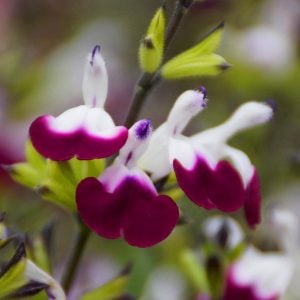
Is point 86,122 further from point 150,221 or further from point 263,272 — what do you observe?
point 263,272

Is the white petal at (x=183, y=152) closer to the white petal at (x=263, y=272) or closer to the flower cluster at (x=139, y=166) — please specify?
the flower cluster at (x=139, y=166)

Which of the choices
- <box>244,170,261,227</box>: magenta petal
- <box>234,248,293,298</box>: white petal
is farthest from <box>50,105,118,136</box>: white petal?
<box>234,248,293,298</box>: white petal

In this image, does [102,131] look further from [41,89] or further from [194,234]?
[41,89]

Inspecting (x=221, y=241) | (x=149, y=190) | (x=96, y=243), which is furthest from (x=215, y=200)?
(x=96, y=243)

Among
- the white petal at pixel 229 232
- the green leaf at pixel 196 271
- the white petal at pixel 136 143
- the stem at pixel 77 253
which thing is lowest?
the green leaf at pixel 196 271

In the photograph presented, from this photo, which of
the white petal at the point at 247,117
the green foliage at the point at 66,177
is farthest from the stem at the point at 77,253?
the white petal at the point at 247,117

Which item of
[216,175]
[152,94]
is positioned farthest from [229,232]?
[152,94]
